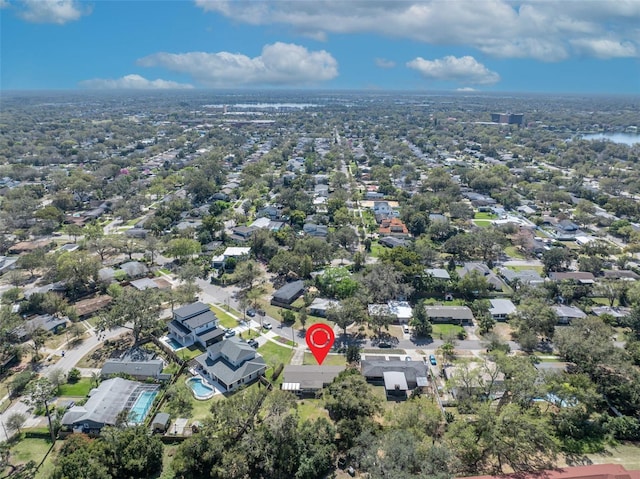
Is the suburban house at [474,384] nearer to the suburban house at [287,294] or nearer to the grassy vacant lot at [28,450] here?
the suburban house at [287,294]

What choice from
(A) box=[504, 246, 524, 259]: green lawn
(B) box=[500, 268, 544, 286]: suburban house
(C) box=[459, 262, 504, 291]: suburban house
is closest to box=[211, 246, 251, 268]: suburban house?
(C) box=[459, 262, 504, 291]: suburban house

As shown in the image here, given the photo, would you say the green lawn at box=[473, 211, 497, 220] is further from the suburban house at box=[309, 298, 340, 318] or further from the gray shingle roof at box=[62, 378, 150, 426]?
the gray shingle roof at box=[62, 378, 150, 426]

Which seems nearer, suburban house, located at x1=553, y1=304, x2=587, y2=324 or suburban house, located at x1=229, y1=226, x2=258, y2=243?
suburban house, located at x1=553, y1=304, x2=587, y2=324

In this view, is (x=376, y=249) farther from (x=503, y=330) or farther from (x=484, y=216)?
(x=484, y=216)

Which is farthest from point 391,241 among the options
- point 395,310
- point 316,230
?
point 395,310

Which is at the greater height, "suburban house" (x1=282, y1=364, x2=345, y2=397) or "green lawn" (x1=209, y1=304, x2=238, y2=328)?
"suburban house" (x1=282, y1=364, x2=345, y2=397)

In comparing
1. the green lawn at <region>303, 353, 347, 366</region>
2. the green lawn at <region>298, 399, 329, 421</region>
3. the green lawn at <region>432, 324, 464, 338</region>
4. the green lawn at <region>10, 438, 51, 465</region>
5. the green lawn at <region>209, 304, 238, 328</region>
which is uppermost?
the green lawn at <region>209, 304, 238, 328</region>
